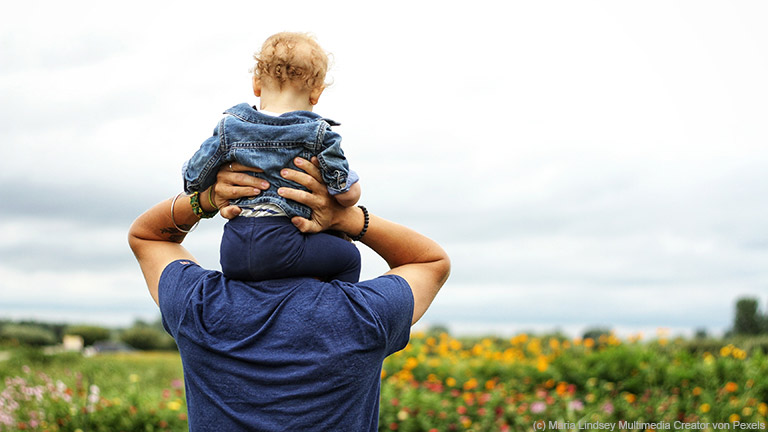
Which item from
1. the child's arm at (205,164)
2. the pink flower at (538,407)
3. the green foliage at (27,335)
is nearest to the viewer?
the child's arm at (205,164)

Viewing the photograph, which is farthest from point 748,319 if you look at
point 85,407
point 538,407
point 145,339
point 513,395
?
point 85,407

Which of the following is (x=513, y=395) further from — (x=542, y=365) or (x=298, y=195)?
(x=298, y=195)

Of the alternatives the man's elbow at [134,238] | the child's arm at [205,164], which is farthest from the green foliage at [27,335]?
the child's arm at [205,164]

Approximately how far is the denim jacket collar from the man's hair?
0.13m

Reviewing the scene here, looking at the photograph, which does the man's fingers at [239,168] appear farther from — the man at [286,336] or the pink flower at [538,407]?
the pink flower at [538,407]

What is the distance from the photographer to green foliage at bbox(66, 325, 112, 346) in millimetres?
12727

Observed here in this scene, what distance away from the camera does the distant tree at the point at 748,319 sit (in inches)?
521

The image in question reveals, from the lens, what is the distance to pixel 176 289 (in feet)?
7.16

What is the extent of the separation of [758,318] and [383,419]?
10.4 m

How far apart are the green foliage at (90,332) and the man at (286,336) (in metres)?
11.8

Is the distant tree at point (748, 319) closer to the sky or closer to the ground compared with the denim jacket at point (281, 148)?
closer to the ground

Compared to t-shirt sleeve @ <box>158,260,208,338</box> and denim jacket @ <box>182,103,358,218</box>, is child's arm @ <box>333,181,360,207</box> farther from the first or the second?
t-shirt sleeve @ <box>158,260,208,338</box>

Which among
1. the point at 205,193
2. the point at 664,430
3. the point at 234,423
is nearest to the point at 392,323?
the point at 234,423

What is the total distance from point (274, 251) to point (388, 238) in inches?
19.6
